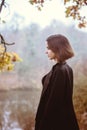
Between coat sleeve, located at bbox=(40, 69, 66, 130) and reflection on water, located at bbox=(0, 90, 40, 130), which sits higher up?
coat sleeve, located at bbox=(40, 69, 66, 130)

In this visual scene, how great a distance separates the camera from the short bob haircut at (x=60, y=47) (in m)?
2.00

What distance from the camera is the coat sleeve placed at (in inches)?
77.1

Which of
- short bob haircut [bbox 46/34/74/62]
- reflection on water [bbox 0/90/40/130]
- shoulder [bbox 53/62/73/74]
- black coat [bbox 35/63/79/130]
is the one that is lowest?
reflection on water [bbox 0/90/40/130]

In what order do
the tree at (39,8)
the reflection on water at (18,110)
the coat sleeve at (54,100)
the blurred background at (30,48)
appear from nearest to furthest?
the coat sleeve at (54,100) → the tree at (39,8) → the reflection on water at (18,110) → the blurred background at (30,48)

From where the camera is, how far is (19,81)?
9.32m

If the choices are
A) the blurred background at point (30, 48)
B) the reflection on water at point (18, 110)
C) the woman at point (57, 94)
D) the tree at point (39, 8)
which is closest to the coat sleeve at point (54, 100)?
the woman at point (57, 94)

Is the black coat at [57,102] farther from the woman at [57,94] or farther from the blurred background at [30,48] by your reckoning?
the blurred background at [30,48]

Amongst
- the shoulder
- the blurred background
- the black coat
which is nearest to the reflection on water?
the blurred background

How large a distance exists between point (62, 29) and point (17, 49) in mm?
1364

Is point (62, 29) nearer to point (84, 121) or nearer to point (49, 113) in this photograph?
point (84, 121)

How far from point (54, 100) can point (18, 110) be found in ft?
14.3

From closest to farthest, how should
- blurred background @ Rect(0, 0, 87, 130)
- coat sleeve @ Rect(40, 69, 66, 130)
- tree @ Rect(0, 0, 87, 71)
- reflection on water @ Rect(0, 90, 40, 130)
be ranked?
coat sleeve @ Rect(40, 69, 66, 130) < tree @ Rect(0, 0, 87, 71) < reflection on water @ Rect(0, 90, 40, 130) < blurred background @ Rect(0, 0, 87, 130)

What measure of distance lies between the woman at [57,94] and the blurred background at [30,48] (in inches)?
143

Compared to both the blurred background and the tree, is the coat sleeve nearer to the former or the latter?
the tree
